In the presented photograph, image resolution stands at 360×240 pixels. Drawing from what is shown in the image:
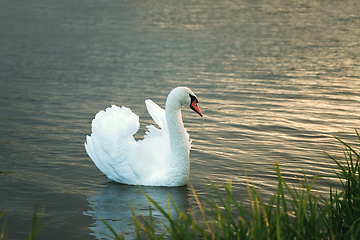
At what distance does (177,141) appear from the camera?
6156 millimetres

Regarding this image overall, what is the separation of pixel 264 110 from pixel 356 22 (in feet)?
62.1

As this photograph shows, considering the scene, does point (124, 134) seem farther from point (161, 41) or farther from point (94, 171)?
point (161, 41)

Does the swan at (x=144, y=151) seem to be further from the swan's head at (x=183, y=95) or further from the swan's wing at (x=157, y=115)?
the swan's wing at (x=157, y=115)

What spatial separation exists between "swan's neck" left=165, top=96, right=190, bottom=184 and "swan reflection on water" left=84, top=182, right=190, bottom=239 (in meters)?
0.36

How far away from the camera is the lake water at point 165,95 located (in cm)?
621

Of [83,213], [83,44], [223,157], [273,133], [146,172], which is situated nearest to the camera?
[83,213]

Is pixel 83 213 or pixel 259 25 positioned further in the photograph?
pixel 259 25

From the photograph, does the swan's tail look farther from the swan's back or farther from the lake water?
the lake water

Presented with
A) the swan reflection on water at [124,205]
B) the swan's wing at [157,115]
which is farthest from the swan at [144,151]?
the swan's wing at [157,115]

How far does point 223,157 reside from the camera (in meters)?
7.62

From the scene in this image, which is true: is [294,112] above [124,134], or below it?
above

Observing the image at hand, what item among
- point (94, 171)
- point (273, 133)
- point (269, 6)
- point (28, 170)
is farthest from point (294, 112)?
point (269, 6)

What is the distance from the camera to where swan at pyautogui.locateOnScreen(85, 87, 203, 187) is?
6.14m

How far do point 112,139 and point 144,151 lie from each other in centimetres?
50
